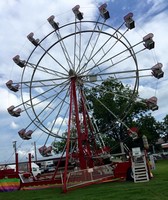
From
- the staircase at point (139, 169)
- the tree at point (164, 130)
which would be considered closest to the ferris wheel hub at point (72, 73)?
the staircase at point (139, 169)

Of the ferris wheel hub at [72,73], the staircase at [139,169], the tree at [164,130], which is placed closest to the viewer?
the staircase at [139,169]

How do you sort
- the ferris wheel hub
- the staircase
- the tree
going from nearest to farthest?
the staircase, the ferris wheel hub, the tree

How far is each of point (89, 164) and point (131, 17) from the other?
9.56 meters

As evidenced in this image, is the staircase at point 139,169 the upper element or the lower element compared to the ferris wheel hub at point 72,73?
lower

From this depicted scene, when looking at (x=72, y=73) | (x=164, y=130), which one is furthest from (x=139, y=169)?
(x=164, y=130)

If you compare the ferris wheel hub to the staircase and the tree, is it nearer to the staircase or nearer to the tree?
the staircase

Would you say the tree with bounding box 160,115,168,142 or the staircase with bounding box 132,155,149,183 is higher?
the tree with bounding box 160,115,168,142

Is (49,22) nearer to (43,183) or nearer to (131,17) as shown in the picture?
(131,17)

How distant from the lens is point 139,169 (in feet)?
56.4

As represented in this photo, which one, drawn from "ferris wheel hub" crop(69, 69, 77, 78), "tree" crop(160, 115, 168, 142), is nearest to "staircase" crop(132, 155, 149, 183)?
"ferris wheel hub" crop(69, 69, 77, 78)

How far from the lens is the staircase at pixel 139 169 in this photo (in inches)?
656

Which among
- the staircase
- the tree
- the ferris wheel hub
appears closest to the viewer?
the staircase

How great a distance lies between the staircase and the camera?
16.7 m

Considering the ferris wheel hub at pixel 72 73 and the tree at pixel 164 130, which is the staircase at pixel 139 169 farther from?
the tree at pixel 164 130
